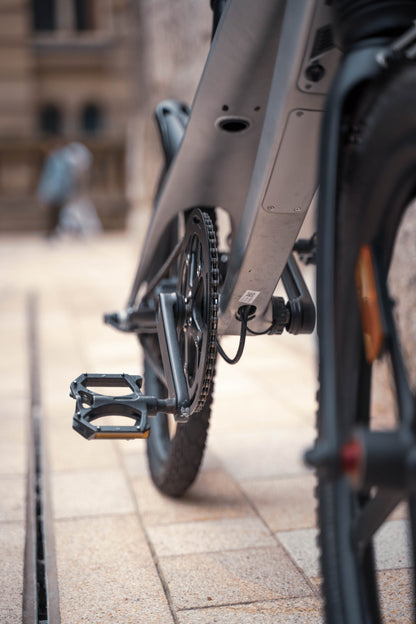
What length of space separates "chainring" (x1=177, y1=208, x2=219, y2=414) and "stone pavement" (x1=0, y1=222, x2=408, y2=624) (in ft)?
1.18

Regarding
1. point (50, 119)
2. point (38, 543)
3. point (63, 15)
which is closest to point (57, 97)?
point (50, 119)

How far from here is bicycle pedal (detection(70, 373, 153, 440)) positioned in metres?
1.58

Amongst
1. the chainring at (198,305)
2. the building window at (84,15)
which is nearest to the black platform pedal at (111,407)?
the chainring at (198,305)

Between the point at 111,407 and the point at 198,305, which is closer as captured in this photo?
the point at 111,407

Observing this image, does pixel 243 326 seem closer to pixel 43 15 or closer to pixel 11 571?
pixel 11 571

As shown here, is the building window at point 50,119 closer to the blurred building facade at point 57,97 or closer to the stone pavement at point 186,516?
the blurred building facade at point 57,97

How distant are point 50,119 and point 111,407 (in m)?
22.1

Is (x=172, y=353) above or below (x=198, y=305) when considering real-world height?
below

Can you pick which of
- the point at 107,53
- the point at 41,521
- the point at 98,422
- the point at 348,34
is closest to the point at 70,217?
the point at 107,53

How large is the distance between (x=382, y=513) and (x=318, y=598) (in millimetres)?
664

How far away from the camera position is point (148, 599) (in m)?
1.69

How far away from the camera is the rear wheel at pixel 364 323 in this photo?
0.99m

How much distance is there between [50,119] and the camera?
22609mm

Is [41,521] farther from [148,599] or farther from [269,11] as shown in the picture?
[269,11]
